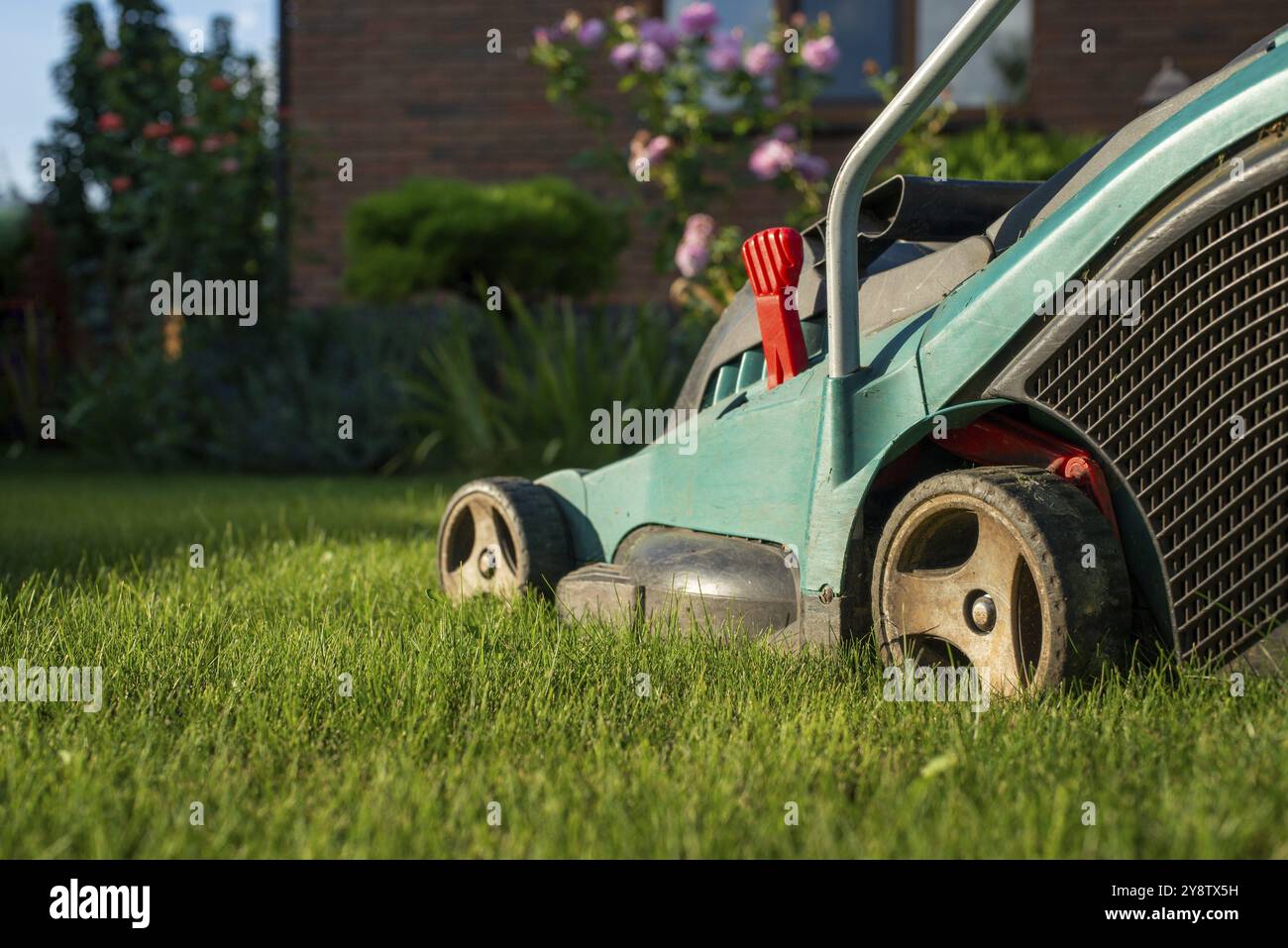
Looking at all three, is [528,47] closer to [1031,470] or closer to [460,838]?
[1031,470]

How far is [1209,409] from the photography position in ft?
5.94

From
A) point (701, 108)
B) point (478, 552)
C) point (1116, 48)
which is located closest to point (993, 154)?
point (701, 108)

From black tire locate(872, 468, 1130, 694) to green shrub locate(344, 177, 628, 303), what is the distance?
5.38 metres

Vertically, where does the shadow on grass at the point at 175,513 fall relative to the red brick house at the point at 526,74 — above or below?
below

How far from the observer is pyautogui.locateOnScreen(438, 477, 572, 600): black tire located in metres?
2.85

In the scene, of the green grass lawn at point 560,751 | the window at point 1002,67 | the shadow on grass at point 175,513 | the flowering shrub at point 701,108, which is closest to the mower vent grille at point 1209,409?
the green grass lawn at point 560,751

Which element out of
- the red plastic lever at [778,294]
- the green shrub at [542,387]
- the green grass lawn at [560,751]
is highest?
the green shrub at [542,387]

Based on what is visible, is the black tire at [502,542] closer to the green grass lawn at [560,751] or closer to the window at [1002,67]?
the green grass lawn at [560,751]

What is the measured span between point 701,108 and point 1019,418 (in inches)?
208

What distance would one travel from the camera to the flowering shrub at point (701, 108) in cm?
677

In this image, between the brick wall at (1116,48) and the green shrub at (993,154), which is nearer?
the green shrub at (993,154)

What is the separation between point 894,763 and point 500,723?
0.58 metres
